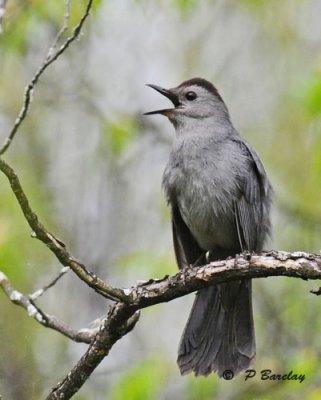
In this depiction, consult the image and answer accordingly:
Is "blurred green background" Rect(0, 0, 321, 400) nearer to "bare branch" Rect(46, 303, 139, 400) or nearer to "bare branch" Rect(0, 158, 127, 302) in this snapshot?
"bare branch" Rect(46, 303, 139, 400)

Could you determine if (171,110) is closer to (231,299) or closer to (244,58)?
(231,299)

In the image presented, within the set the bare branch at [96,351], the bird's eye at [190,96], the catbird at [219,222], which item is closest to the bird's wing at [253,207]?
the catbird at [219,222]

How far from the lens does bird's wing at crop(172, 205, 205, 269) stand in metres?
6.75

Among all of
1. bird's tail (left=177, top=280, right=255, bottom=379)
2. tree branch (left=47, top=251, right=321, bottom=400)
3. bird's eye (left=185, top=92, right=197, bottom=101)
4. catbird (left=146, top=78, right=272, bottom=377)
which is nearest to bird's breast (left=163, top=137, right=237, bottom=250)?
catbird (left=146, top=78, right=272, bottom=377)

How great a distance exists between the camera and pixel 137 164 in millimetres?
9773

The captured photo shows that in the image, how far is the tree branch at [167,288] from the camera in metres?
4.58

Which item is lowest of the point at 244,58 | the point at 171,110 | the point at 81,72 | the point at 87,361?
the point at 87,361

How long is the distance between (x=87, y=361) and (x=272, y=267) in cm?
113

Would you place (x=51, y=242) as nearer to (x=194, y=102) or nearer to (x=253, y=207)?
(x=253, y=207)

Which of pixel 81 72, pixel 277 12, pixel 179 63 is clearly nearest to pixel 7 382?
pixel 81 72

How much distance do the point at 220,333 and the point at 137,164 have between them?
12.5ft

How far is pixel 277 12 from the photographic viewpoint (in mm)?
11641
